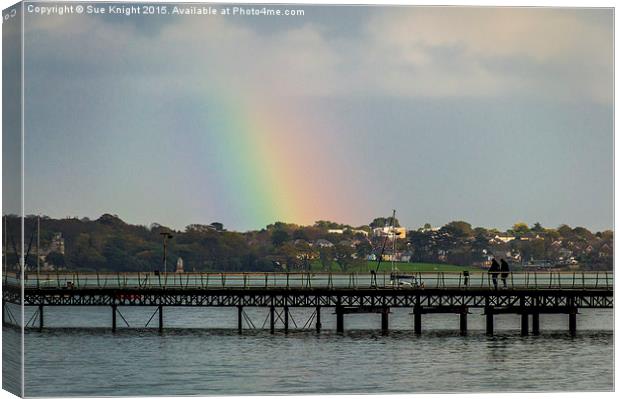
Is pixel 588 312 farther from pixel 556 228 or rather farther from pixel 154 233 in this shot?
pixel 556 228

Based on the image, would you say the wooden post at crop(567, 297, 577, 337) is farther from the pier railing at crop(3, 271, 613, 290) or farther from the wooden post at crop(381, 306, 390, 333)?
the wooden post at crop(381, 306, 390, 333)

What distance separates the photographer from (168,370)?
172ft

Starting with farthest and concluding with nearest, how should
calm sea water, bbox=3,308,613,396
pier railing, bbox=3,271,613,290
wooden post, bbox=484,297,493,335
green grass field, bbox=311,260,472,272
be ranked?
1. green grass field, bbox=311,260,472,272
2. wooden post, bbox=484,297,493,335
3. pier railing, bbox=3,271,613,290
4. calm sea water, bbox=3,308,613,396

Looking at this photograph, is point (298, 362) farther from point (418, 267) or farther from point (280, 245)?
point (280, 245)

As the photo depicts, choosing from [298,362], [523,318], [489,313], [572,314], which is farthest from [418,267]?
[298,362]

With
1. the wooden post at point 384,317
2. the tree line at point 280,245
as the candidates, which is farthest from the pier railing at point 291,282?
the wooden post at point 384,317

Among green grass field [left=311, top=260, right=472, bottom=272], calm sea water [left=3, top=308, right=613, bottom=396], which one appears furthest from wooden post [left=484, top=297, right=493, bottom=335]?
green grass field [left=311, top=260, right=472, bottom=272]

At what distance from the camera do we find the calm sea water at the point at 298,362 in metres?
43.0

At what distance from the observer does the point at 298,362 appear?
53781 millimetres

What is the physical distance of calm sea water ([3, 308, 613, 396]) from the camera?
141ft

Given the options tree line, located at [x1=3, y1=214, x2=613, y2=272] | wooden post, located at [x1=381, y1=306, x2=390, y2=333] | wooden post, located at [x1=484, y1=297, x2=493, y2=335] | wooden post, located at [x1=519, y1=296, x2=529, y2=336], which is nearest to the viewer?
tree line, located at [x1=3, y1=214, x2=613, y2=272]

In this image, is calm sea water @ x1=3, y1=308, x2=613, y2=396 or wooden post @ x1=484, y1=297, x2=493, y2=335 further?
wooden post @ x1=484, y1=297, x2=493, y2=335

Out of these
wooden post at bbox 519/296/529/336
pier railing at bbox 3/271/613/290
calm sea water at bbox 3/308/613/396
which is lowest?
calm sea water at bbox 3/308/613/396

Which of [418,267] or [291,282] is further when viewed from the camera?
[291,282]
